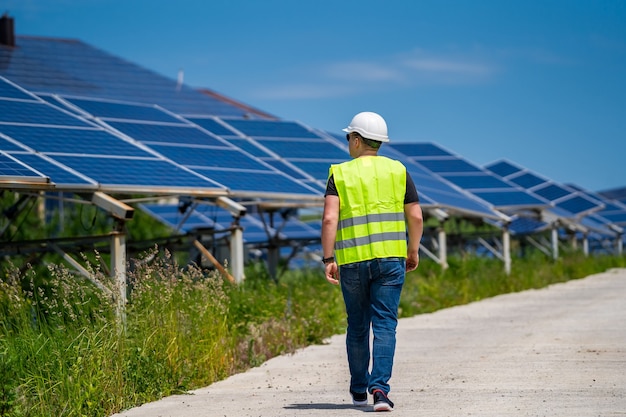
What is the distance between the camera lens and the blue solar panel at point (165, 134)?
18.2m

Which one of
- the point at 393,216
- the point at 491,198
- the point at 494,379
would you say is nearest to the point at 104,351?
the point at 393,216

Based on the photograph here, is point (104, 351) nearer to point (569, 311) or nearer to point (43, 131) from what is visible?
point (43, 131)

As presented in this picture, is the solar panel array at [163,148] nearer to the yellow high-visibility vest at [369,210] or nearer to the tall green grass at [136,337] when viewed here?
the tall green grass at [136,337]

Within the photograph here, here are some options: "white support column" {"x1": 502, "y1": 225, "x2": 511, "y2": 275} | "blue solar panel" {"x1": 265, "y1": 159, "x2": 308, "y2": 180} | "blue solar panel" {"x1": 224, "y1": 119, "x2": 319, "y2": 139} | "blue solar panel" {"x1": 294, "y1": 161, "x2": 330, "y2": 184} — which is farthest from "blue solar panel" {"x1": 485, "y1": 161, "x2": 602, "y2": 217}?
"blue solar panel" {"x1": 265, "y1": 159, "x2": 308, "y2": 180}

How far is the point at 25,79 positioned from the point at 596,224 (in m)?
24.6

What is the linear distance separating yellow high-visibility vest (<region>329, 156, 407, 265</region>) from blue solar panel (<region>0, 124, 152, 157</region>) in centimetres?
676

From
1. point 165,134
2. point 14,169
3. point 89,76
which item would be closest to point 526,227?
point 89,76

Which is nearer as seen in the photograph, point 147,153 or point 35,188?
point 35,188

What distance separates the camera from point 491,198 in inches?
1167

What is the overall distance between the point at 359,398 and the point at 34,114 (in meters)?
9.04

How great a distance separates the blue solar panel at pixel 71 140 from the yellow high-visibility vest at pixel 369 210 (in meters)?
6.76

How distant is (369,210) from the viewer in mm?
7605

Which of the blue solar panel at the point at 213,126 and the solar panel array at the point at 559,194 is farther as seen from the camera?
the solar panel array at the point at 559,194

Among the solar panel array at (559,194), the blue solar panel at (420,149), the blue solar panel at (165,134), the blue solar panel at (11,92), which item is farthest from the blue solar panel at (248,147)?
the solar panel array at (559,194)
